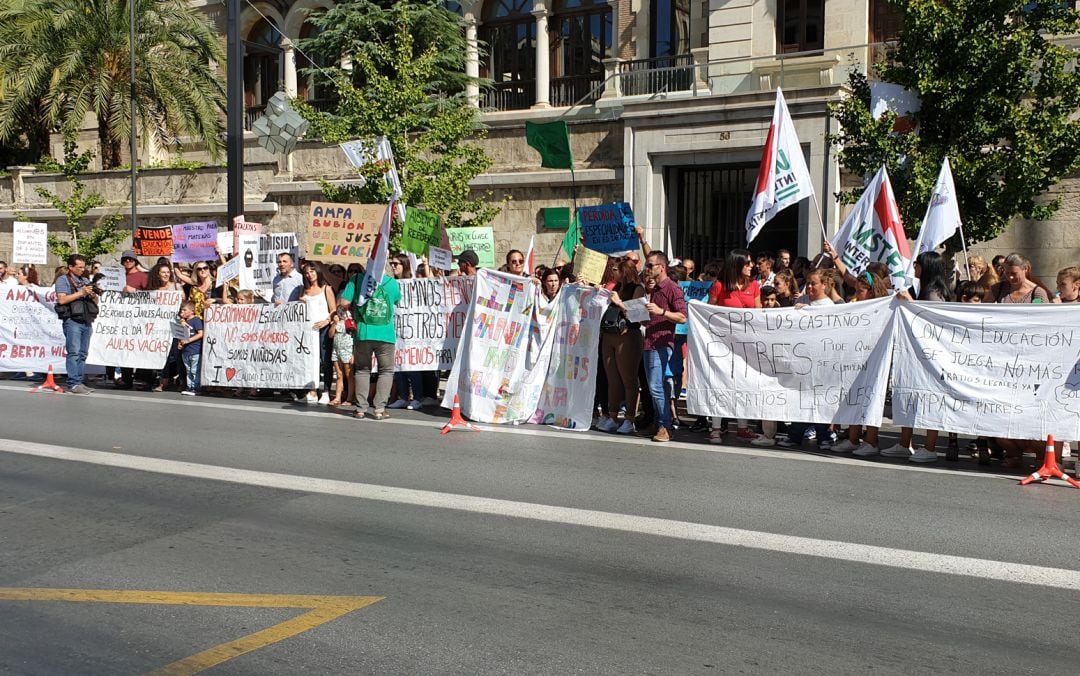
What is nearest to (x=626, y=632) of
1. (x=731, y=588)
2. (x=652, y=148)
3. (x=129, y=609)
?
(x=731, y=588)

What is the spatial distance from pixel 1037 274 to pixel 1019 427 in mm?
10768

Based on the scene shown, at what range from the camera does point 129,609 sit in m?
5.07

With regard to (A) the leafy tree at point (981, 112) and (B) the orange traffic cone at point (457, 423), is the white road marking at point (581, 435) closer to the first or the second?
(B) the orange traffic cone at point (457, 423)

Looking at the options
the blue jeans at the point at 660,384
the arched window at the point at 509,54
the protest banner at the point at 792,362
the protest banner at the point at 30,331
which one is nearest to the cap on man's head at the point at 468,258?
the blue jeans at the point at 660,384

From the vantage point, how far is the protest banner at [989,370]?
8586 mm

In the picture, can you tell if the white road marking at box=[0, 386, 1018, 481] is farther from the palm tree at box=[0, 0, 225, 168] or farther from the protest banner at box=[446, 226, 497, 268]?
the palm tree at box=[0, 0, 225, 168]

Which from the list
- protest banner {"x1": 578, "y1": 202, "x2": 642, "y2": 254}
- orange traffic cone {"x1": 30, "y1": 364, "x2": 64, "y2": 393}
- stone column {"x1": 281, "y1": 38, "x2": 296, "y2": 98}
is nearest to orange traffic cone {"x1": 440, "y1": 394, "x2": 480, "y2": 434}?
protest banner {"x1": 578, "y1": 202, "x2": 642, "y2": 254}

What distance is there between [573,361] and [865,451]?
323cm

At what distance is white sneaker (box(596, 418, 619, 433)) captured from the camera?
35.9ft

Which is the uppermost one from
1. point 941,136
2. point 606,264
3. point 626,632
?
point 941,136

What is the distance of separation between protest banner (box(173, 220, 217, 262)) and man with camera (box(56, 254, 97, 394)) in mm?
1424

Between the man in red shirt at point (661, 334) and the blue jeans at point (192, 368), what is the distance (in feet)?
21.9

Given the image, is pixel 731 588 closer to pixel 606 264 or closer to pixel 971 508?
pixel 971 508

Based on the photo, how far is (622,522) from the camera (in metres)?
6.77
